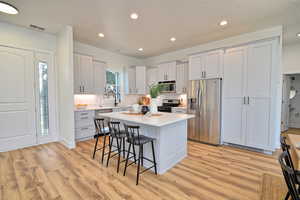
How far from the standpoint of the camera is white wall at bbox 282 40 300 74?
4.46 metres

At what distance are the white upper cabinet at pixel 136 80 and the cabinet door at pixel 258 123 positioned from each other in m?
3.76

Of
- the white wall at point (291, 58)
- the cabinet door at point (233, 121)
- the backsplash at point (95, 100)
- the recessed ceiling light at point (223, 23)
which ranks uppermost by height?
the recessed ceiling light at point (223, 23)

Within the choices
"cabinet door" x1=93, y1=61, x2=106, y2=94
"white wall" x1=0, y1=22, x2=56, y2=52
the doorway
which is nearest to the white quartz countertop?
"cabinet door" x1=93, y1=61, x2=106, y2=94

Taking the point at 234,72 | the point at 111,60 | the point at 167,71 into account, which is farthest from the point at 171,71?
the point at 111,60

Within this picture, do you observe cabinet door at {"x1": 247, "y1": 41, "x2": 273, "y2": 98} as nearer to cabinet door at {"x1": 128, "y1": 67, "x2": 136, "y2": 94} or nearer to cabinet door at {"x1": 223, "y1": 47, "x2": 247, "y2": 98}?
cabinet door at {"x1": 223, "y1": 47, "x2": 247, "y2": 98}

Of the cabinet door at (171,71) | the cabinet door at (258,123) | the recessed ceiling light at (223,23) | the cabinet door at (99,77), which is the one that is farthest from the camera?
the cabinet door at (171,71)

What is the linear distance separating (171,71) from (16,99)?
4.49 meters

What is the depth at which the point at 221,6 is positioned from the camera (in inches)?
99.5

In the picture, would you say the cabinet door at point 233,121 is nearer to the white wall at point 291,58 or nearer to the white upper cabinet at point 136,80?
the white wall at point 291,58

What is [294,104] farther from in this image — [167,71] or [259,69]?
[167,71]

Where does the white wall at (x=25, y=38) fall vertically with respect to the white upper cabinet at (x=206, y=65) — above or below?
above

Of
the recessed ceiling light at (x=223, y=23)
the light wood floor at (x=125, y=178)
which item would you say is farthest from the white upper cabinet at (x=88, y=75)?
the recessed ceiling light at (x=223, y=23)

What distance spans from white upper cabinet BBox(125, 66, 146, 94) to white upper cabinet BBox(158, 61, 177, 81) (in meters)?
0.78

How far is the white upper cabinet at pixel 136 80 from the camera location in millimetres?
5801
